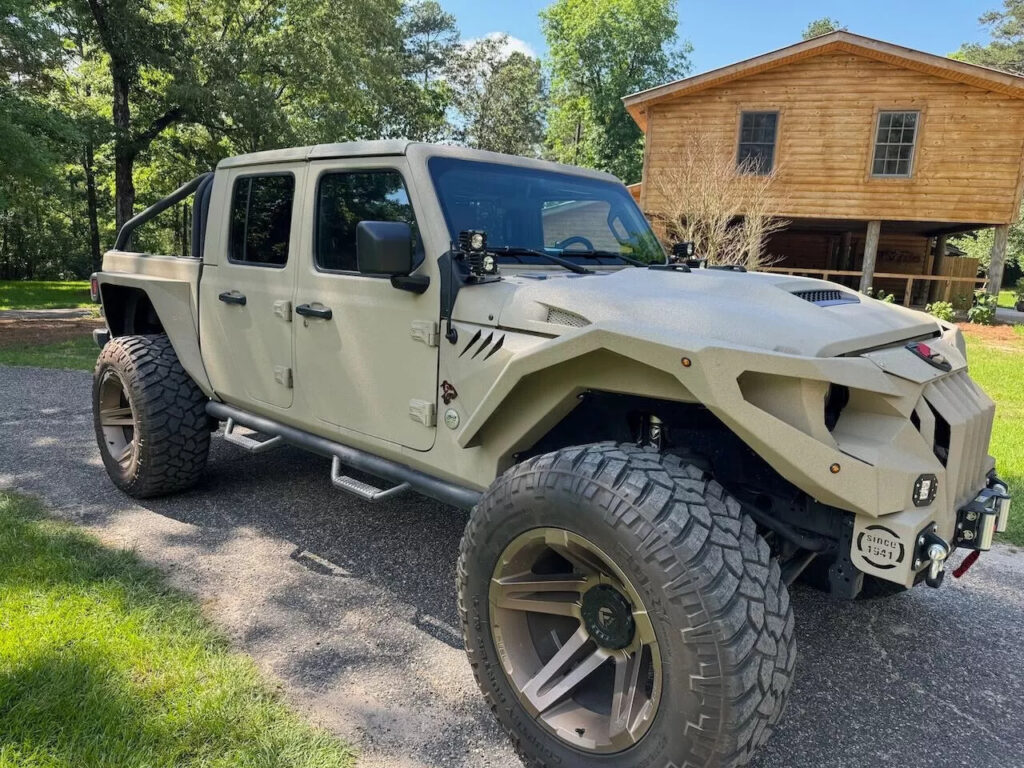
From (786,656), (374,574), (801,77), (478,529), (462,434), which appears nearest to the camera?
(786,656)

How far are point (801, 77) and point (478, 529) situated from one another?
17.2 m

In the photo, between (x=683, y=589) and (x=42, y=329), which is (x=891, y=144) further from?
(x=42, y=329)

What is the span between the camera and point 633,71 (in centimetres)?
3738

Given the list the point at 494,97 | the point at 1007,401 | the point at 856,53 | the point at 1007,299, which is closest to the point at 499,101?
the point at 494,97

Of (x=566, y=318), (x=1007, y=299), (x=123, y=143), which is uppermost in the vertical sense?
(x=123, y=143)

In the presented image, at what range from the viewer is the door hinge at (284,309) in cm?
357

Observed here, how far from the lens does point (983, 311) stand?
622 inches

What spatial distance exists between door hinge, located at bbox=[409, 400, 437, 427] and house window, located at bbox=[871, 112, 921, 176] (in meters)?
16.5

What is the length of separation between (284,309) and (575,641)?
7.37ft

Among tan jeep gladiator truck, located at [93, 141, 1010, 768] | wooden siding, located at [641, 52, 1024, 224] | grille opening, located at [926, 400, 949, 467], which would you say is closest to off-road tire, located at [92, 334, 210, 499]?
tan jeep gladiator truck, located at [93, 141, 1010, 768]

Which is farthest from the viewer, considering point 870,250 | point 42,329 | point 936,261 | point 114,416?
point 936,261

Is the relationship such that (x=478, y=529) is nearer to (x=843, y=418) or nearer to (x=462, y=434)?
(x=462, y=434)

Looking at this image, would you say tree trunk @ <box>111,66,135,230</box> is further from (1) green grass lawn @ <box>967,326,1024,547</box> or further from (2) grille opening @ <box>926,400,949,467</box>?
(2) grille opening @ <box>926,400,949,467</box>

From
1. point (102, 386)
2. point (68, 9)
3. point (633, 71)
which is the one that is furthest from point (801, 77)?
point (633, 71)
